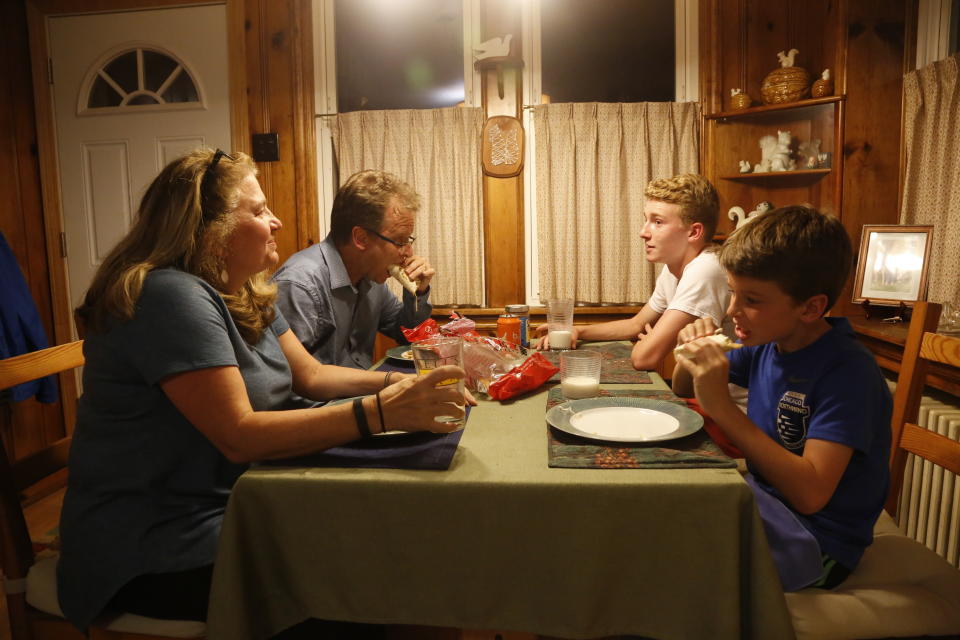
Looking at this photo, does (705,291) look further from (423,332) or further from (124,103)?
(124,103)

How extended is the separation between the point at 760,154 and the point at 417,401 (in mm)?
2967

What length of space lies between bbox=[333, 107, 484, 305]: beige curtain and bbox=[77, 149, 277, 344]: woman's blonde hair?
2.21 m

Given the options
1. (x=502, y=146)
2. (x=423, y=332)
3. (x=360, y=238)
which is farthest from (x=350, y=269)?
(x=502, y=146)

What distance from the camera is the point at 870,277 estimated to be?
110 inches

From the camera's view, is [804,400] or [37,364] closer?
[804,400]

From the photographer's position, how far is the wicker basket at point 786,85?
3.13m

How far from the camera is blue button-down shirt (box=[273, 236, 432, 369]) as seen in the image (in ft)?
6.32

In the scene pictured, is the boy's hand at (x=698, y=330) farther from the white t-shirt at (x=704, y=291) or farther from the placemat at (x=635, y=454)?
the white t-shirt at (x=704, y=291)

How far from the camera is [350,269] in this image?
2.20 meters

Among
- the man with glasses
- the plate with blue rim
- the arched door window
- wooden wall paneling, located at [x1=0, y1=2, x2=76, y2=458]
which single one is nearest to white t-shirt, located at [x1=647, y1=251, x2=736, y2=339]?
the plate with blue rim

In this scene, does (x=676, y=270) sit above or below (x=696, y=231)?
below

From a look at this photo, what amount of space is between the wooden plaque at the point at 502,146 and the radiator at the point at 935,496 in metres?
2.21

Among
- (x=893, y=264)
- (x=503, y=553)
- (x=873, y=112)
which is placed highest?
(x=873, y=112)

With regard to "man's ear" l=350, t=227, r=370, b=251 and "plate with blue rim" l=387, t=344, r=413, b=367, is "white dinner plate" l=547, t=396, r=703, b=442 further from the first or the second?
"man's ear" l=350, t=227, r=370, b=251
